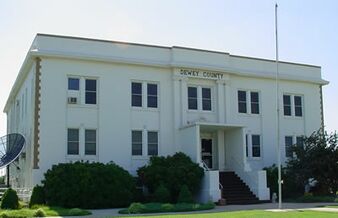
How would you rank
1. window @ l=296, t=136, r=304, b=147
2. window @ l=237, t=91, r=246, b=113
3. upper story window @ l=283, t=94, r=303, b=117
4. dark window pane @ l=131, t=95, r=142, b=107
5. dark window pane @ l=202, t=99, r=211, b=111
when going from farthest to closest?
upper story window @ l=283, t=94, r=303, b=117 → window @ l=237, t=91, r=246, b=113 → dark window pane @ l=202, t=99, r=211, b=111 → window @ l=296, t=136, r=304, b=147 → dark window pane @ l=131, t=95, r=142, b=107

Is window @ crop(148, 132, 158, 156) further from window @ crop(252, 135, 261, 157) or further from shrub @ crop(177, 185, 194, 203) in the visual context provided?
window @ crop(252, 135, 261, 157)

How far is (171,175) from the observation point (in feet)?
93.4

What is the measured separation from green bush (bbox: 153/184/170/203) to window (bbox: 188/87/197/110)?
7.29 metres

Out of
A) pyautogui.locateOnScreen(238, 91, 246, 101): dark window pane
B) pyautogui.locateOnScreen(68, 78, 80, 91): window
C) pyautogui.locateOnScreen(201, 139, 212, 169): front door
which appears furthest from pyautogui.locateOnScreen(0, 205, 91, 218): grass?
pyautogui.locateOnScreen(238, 91, 246, 101): dark window pane

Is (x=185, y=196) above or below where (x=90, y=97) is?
below

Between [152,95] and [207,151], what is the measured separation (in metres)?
5.32

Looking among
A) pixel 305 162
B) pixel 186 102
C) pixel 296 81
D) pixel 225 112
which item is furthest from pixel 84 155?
pixel 296 81

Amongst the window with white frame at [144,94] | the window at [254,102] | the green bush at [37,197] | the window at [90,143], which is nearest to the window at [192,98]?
the window with white frame at [144,94]

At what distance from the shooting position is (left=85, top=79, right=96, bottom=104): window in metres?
30.6

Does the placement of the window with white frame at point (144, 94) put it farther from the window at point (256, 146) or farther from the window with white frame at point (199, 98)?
the window at point (256, 146)

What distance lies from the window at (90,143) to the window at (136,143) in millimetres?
2446

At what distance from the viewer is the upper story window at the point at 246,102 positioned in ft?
117

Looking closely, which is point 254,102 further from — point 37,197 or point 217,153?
point 37,197

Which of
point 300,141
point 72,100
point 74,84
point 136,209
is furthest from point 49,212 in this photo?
point 300,141
